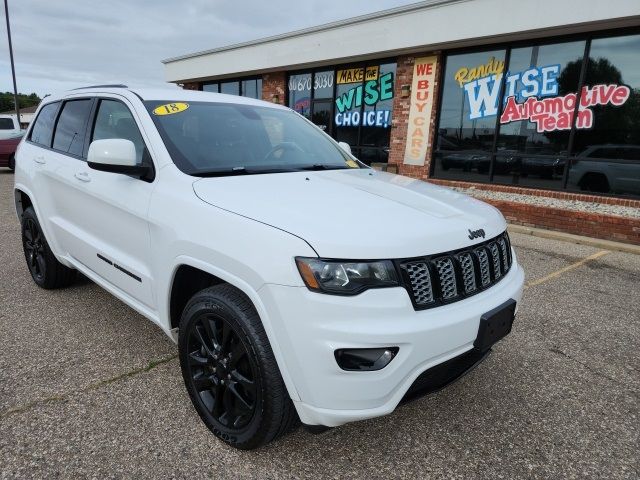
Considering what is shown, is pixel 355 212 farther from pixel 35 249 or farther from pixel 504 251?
pixel 35 249

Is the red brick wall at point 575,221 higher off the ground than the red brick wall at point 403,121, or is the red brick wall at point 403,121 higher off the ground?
the red brick wall at point 403,121

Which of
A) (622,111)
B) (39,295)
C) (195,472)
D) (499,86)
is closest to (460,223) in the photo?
(195,472)

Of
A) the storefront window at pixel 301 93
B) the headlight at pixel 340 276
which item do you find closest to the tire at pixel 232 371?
the headlight at pixel 340 276

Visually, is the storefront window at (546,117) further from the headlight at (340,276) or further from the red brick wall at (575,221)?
the headlight at (340,276)

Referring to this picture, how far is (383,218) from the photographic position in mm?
2074

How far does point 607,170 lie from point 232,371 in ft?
27.4

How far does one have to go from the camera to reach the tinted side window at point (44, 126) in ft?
13.1

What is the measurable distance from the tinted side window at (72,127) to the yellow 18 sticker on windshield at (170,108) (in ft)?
3.04

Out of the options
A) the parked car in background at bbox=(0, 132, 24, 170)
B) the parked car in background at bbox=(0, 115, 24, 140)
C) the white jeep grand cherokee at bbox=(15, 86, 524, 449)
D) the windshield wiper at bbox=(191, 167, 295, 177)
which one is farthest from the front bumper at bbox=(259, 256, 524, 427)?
the parked car in background at bbox=(0, 115, 24, 140)

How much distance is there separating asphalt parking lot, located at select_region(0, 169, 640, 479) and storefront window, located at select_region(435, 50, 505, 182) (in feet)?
21.4

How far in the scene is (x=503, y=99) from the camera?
938 centimetres

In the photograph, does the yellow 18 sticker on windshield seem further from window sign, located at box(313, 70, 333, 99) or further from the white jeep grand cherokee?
window sign, located at box(313, 70, 333, 99)

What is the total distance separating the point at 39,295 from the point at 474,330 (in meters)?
3.84

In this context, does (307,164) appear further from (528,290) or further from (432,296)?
(528,290)
